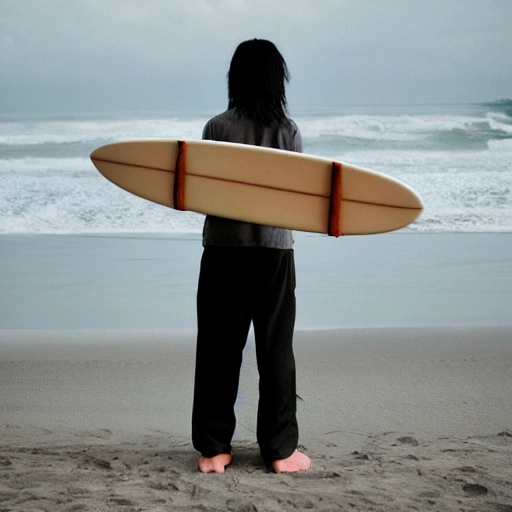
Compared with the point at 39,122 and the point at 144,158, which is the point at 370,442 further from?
the point at 39,122

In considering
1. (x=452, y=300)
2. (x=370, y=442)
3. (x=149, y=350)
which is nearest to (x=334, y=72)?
(x=452, y=300)

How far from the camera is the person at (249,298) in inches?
85.4

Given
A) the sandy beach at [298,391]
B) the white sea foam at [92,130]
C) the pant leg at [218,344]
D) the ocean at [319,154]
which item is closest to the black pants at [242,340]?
the pant leg at [218,344]

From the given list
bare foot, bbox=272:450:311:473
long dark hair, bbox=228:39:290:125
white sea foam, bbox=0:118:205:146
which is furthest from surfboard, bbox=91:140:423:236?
white sea foam, bbox=0:118:205:146

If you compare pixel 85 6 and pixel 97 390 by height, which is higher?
pixel 85 6

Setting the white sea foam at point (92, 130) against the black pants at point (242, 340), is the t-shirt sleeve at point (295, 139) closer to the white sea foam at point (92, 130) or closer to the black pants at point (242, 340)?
the black pants at point (242, 340)

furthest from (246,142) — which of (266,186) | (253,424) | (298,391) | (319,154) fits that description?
(319,154)

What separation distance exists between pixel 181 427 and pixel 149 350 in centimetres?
97

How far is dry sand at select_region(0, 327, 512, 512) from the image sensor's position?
6.59 ft

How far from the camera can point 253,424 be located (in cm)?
279

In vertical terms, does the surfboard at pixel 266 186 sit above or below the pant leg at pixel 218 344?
above

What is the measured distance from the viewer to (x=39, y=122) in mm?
14617

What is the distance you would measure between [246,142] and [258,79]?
0.58ft

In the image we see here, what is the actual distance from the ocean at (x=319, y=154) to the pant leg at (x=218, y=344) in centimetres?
558
